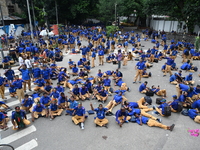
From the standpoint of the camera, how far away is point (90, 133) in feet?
24.1

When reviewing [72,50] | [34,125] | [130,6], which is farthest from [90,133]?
[130,6]

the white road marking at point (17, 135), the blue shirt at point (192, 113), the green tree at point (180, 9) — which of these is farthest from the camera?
the green tree at point (180, 9)

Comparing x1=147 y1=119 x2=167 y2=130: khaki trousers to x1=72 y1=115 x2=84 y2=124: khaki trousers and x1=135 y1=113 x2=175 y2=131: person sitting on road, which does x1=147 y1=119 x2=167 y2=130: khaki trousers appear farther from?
x1=72 y1=115 x2=84 y2=124: khaki trousers

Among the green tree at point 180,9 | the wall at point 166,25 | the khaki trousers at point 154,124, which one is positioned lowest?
the khaki trousers at point 154,124

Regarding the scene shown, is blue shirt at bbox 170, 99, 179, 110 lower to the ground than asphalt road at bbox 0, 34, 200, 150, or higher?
higher

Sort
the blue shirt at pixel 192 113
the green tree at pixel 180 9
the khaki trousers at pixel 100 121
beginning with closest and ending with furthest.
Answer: the khaki trousers at pixel 100 121
the blue shirt at pixel 192 113
the green tree at pixel 180 9

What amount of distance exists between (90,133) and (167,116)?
3.95 metres

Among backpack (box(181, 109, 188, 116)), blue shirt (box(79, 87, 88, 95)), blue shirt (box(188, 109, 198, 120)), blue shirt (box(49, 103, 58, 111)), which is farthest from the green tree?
blue shirt (box(49, 103, 58, 111))

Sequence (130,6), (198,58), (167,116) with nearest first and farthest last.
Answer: (167,116), (198,58), (130,6)

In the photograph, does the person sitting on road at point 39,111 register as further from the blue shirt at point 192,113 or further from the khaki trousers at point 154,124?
the blue shirt at point 192,113

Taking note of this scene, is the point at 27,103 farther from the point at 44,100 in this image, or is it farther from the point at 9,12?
the point at 9,12

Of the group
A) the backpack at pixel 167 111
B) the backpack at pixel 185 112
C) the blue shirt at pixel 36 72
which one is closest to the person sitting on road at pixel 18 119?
the blue shirt at pixel 36 72

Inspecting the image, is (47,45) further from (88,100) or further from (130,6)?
(130,6)

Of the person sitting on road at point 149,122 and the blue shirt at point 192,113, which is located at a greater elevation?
the blue shirt at point 192,113
